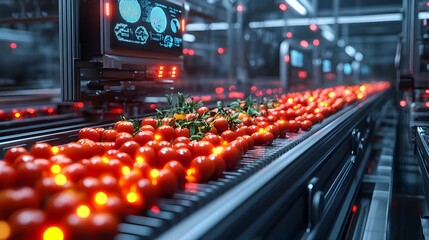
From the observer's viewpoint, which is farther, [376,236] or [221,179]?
[376,236]

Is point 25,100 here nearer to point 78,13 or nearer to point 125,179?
point 78,13

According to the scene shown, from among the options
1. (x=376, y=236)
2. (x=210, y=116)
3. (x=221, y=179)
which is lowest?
(x=376, y=236)

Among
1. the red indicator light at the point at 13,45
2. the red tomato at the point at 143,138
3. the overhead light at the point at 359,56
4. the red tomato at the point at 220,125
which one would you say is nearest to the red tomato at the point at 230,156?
the red tomato at the point at 143,138

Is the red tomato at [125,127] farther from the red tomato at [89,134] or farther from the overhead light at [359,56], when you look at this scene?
the overhead light at [359,56]

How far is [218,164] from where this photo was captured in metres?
1.80

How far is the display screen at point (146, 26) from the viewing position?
3252mm

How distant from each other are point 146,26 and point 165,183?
88.3 inches

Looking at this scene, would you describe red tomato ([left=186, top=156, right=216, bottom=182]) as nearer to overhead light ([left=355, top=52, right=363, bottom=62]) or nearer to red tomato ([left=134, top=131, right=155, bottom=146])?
red tomato ([left=134, top=131, right=155, bottom=146])

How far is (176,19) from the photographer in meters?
4.00

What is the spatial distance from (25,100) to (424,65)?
189 inches

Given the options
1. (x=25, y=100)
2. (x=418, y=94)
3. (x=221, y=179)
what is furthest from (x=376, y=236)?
(x=25, y=100)

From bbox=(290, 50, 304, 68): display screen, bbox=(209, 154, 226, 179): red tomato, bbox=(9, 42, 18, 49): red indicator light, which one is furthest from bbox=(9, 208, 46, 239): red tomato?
bbox=(290, 50, 304, 68): display screen

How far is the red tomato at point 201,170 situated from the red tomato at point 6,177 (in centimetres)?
62

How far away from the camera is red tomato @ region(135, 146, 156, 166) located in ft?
5.80
